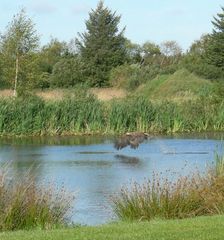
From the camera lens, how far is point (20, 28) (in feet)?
128

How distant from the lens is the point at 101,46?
68.7 m

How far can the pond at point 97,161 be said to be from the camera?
14.9 metres

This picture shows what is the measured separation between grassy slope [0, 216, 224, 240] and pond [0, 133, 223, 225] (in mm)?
2787

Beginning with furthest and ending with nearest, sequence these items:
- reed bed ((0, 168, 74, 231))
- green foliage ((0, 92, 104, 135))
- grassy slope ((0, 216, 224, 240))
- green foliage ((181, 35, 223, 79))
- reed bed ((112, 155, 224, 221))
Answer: green foliage ((181, 35, 223, 79)), green foliage ((0, 92, 104, 135)), reed bed ((112, 155, 224, 221)), reed bed ((0, 168, 74, 231)), grassy slope ((0, 216, 224, 240))

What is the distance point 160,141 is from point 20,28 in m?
14.1

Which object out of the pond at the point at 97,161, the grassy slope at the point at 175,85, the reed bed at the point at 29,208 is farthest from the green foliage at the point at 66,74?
the reed bed at the point at 29,208

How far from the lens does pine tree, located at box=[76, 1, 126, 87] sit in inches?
2557

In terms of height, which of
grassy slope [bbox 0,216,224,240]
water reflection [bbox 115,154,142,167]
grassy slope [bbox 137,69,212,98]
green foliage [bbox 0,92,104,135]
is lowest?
grassy slope [bbox 0,216,224,240]

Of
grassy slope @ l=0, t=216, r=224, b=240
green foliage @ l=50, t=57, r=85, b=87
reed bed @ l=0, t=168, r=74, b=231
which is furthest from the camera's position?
green foliage @ l=50, t=57, r=85, b=87

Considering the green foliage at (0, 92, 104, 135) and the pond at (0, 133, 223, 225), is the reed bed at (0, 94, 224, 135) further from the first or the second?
the pond at (0, 133, 223, 225)

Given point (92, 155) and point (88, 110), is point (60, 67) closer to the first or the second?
point (88, 110)

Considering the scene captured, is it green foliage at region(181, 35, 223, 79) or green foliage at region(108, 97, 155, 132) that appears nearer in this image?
green foliage at region(108, 97, 155, 132)

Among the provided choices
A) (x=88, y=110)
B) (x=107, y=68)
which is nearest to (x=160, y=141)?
(x=88, y=110)

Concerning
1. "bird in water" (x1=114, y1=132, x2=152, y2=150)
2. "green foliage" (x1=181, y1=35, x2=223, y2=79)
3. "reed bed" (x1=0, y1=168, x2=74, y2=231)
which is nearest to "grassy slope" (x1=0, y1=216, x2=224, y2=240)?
"reed bed" (x1=0, y1=168, x2=74, y2=231)
